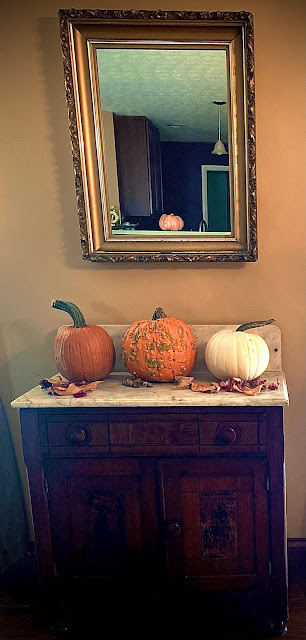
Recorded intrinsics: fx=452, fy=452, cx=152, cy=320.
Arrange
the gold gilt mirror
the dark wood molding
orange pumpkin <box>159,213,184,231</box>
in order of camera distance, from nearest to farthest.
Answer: the gold gilt mirror < orange pumpkin <box>159,213,184,231</box> < the dark wood molding

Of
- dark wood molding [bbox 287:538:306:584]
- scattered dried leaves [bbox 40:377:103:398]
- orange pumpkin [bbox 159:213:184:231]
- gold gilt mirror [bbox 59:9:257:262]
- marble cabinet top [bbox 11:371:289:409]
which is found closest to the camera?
marble cabinet top [bbox 11:371:289:409]

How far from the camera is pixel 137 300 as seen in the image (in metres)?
1.84

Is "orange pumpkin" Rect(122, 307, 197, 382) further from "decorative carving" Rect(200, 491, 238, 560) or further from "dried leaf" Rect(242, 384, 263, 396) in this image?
"decorative carving" Rect(200, 491, 238, 560)

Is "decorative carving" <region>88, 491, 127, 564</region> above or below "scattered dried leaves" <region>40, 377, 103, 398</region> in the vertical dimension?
below

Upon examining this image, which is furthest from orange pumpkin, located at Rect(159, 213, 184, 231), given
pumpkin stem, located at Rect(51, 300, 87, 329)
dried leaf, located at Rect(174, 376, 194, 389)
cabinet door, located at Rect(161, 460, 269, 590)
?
cabinet door, located at Rect(161, 460, 269, 590)

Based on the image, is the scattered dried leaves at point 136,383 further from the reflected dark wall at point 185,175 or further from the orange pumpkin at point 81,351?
the reflected dark wall at point 185,175

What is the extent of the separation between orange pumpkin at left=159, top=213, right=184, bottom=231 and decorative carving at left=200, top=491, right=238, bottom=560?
98 cm

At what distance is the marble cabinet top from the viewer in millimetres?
1408

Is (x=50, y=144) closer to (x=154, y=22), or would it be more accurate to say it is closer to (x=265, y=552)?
(x=154, y=22)

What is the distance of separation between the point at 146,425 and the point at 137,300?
56cm

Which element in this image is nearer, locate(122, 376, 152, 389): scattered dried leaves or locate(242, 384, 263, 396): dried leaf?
locate(242, 384, 263, 396): dried leaf

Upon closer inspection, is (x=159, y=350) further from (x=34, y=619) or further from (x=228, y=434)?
(x=34, y=619)

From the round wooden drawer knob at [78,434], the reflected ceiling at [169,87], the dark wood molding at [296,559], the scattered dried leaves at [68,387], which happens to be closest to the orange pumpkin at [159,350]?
the scattered dried leaves at [68,387]

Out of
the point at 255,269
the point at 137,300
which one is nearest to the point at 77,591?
the point at 137,300
